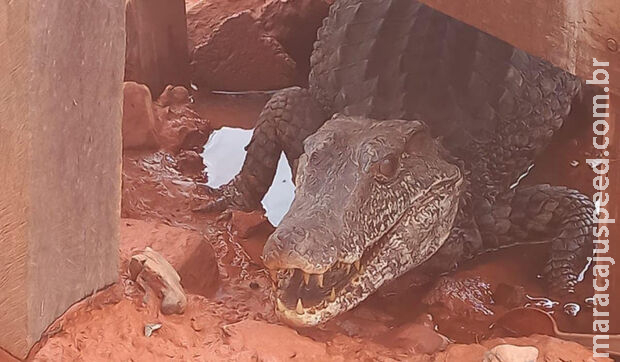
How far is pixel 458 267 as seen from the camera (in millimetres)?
3299

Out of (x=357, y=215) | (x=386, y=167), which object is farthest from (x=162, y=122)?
(x=357, y=215)

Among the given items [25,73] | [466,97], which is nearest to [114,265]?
[25,73]

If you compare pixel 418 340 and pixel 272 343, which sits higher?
pixel 272 343

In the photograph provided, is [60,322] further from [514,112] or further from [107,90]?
[514,112]

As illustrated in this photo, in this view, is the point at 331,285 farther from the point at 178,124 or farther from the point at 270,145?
the point at 178,124

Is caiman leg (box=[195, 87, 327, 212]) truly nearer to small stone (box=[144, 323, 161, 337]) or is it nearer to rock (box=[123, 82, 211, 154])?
rock (box=[123, 82, 211, 154])

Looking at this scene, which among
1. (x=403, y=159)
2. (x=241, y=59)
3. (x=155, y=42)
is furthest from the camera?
(x=241, y=59)

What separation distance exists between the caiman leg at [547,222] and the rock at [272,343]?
1.25 m

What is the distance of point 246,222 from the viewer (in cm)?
345

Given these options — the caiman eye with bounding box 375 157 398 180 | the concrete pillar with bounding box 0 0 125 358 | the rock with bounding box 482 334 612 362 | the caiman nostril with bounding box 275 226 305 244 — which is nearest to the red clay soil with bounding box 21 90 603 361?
the rock with bounding box 482 334 612 362

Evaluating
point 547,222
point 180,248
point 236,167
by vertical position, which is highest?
point 180,248

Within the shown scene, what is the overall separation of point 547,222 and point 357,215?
1.06m

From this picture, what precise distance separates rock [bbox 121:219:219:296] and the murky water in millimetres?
646

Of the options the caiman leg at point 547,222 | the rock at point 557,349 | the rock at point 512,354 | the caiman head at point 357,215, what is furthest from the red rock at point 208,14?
the rock at point 512,354
